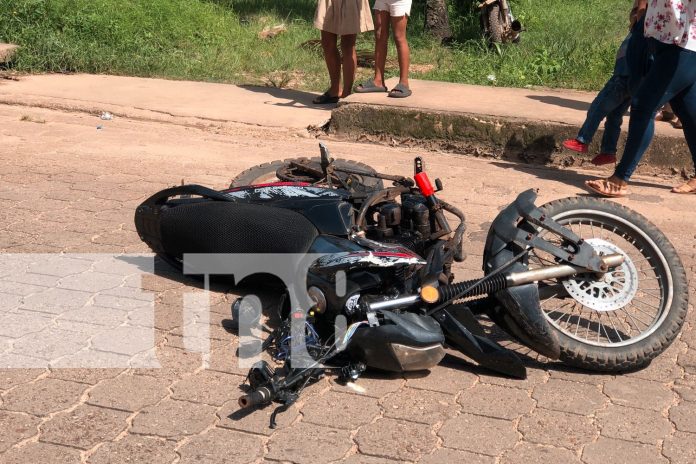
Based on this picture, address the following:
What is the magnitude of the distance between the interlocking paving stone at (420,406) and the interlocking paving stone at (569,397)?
385 millimetres

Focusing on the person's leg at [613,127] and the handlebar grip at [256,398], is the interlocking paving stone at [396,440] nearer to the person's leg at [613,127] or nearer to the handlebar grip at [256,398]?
the handlebar grip at [256,398]

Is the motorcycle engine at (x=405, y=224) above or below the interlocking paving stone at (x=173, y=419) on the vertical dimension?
above

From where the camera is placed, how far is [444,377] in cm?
434

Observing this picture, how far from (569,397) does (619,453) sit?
451 mm

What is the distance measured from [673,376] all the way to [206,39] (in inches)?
353

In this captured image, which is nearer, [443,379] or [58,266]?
[443,379]

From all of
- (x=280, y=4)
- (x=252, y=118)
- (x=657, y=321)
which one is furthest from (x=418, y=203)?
(x=280, y=4)

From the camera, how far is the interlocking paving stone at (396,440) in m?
3.76

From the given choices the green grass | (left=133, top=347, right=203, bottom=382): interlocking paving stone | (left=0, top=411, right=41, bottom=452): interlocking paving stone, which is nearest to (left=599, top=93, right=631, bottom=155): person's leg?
the green grass

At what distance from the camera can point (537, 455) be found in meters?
3.76

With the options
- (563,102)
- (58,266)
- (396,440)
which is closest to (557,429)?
(396,440)

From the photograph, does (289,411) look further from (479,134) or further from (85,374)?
(479,134)

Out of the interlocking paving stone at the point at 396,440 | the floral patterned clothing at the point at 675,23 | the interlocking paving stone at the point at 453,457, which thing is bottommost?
the interlocking paving stone at the point at 396,440

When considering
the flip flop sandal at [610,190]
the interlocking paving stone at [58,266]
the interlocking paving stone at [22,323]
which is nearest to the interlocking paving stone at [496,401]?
the interlocking paving stone at [22,323]
